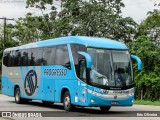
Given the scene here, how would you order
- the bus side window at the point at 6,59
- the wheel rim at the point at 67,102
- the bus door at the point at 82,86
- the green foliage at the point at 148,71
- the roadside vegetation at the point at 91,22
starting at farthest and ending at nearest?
the roadside vegetation at the point at 91,22 → the green foliage at the point at 148,71 → the bus side window at the point at 6,59 → the wheel rim at the point at 67,102 → the bus door at the point at 82,86

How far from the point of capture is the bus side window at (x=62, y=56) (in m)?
19.0

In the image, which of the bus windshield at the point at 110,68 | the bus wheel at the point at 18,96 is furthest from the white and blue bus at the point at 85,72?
the bus wheel at the point at 18,96

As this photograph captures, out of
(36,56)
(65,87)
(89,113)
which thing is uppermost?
(36,56)

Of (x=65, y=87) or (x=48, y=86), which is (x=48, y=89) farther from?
(x=65, y=87)

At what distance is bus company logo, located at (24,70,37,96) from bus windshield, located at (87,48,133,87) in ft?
20.0

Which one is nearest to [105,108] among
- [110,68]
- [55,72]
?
[110,68]

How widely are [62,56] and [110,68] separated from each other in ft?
9.44

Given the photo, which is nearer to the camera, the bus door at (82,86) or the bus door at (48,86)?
the bus door at (82,86)

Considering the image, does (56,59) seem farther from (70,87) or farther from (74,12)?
(74,12)

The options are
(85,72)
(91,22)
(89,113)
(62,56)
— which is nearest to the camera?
(85,72)

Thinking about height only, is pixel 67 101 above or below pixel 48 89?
below

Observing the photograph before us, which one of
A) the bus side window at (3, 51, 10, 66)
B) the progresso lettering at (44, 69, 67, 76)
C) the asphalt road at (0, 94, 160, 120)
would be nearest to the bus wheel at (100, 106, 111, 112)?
the asphalt road at (0, 94, 160, 120)

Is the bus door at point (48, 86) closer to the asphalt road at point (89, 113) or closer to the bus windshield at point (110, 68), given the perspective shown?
the asphalt road at point (89, 113)

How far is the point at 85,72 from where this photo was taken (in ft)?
57.5
